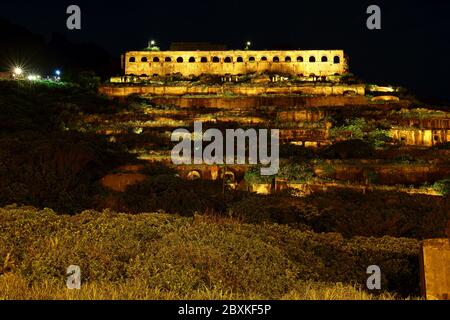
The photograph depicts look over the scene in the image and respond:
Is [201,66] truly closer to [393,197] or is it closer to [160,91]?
[160,91]

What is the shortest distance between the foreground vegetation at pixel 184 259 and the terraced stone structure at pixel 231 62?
52214 millimetres

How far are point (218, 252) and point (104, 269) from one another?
1652mm

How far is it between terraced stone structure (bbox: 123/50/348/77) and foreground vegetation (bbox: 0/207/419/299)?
52214 millimetres

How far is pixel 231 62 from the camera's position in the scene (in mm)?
63125

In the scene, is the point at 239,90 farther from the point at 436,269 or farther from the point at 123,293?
the point at 123,293

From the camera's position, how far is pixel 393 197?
19484 millimetres

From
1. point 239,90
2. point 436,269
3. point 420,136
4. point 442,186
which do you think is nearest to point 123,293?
point 436,269

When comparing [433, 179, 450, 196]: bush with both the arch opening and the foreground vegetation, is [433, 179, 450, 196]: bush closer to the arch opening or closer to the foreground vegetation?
the arch opening
